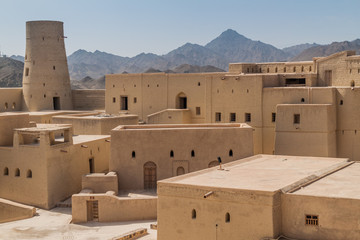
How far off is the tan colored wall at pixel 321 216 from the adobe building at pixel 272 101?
41.1 ft

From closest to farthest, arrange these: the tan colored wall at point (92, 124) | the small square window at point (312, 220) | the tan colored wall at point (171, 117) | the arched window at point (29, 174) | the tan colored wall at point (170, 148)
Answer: the small square window at point (312, 220) → the tan colored wall at point (170, 148) → the arched window at point (29, 174) → the tan colored wall at point (92, 124) → the tan colored wall at point (171, 117)

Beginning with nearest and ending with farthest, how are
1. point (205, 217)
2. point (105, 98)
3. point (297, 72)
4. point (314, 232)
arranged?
point (314, 232) → point (205, 217) → point (297, 72) → point (105, 98)

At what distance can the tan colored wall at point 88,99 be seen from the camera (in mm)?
37469

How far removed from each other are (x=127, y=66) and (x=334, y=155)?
120m

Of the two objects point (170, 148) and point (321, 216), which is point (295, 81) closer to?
point (170, 148)

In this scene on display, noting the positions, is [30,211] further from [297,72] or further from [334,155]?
[297,72]

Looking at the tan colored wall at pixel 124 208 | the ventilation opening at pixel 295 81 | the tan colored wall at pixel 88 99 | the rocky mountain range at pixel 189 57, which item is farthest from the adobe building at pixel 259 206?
the rocky mountain range at pixel 189 57

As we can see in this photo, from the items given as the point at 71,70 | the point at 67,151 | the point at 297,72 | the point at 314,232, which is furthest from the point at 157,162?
the point at 71,70

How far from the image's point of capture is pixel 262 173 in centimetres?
1586

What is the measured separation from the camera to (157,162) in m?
21.6

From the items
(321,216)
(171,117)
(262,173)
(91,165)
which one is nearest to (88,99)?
(171,117)

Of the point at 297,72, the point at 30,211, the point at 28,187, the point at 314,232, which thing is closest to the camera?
the point at 314,232

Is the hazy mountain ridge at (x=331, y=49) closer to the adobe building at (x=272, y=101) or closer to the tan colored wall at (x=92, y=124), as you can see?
the adobe building at (x=272, y=101)

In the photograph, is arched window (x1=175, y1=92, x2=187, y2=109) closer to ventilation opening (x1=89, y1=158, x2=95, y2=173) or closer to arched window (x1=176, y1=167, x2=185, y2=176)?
ventilation opening (x1=89, y1=158, x2=95, y2=173)
